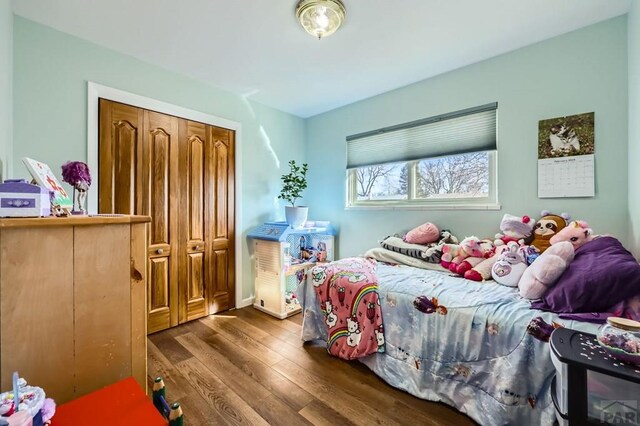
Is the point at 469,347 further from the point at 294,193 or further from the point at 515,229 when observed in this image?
the point at 294,193

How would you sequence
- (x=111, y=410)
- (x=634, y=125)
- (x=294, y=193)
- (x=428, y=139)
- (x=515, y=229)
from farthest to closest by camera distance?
(x=294, y=193) < (x=428, y=139) < (x=515, y=229) < (x=634, y=125) < (x=111, y=410)

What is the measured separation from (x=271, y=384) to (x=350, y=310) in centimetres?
70

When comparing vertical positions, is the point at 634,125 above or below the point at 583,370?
above

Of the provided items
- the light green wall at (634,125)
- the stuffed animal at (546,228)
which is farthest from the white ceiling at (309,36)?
the stuffed animal at (546,228)

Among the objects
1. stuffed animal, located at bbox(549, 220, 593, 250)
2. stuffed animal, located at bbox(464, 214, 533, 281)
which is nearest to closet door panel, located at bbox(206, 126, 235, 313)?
stuffed animal, located at bbox(464, 214, 533, 281)

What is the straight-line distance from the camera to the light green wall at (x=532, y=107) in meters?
1.83

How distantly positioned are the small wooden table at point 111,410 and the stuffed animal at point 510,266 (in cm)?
202

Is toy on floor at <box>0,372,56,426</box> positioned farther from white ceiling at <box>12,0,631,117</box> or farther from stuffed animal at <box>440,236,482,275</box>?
stuffed animal at <box>440,236,482,275</box>

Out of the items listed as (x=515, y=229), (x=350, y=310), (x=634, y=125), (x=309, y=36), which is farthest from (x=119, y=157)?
(x=634, y=125)

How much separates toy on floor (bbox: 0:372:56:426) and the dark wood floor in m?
0.98

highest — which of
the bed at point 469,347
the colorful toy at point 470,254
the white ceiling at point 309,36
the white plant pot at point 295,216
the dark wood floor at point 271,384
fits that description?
the white ceiling at point 309,36

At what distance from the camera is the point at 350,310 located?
1950 millimetres

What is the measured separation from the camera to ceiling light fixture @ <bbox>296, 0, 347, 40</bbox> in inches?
64.9

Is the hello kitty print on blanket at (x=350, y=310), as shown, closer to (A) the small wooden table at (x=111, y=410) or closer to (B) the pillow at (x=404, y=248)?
(B) the pillow at (x=404, y=248)
